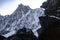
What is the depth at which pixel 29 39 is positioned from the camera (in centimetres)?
6875

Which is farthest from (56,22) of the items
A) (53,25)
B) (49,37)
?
(49,37)

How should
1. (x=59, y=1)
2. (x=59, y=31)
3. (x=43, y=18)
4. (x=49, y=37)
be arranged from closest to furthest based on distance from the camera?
(x=59, y=31) < (x=49, y=37) < (x=59, y=1) < (x=43, y=18)

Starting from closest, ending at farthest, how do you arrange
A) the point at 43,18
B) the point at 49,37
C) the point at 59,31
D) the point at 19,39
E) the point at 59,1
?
the point at 59,31, the point at 49,37, the point at 59,1, the point at 43,18, the point at 19,39

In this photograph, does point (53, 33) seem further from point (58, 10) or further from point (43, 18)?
point (43, 18)

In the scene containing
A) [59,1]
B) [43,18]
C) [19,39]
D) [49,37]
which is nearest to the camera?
[49,37]

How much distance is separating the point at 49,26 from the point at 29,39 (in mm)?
24382

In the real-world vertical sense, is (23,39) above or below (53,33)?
below

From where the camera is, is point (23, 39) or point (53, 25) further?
point (23, 39)

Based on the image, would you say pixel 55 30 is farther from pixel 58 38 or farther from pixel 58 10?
pixel 58 10

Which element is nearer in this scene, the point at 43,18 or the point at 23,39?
the point at 43,18

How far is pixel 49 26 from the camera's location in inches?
1806

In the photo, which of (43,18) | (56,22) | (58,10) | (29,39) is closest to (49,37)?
(56,22)

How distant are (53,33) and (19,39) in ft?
88.0

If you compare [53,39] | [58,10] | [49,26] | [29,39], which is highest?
[58,10]
